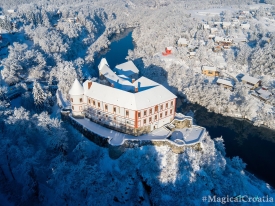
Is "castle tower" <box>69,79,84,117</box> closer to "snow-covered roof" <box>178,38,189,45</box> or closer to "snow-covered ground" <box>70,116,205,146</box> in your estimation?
"snow-covered ground" <box>70,116,205,146</box>

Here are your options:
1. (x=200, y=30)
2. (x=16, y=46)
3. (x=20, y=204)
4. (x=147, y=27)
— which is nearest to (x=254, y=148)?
(x=20, y=204)

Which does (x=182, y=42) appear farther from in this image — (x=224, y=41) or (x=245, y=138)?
(x=245, y=138)

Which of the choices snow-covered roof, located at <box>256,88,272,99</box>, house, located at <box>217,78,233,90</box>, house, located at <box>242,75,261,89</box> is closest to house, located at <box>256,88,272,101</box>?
snow-covered roof, located at <box>256,88,272,99</box>

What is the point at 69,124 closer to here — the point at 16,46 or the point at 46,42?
the point at 16,46

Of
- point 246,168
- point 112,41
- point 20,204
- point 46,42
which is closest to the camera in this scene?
point 20,204

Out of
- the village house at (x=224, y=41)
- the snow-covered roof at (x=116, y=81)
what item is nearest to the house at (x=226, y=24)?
the village house at (x=224, y=41)

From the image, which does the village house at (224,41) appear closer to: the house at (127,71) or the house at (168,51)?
the house at (168,51)
